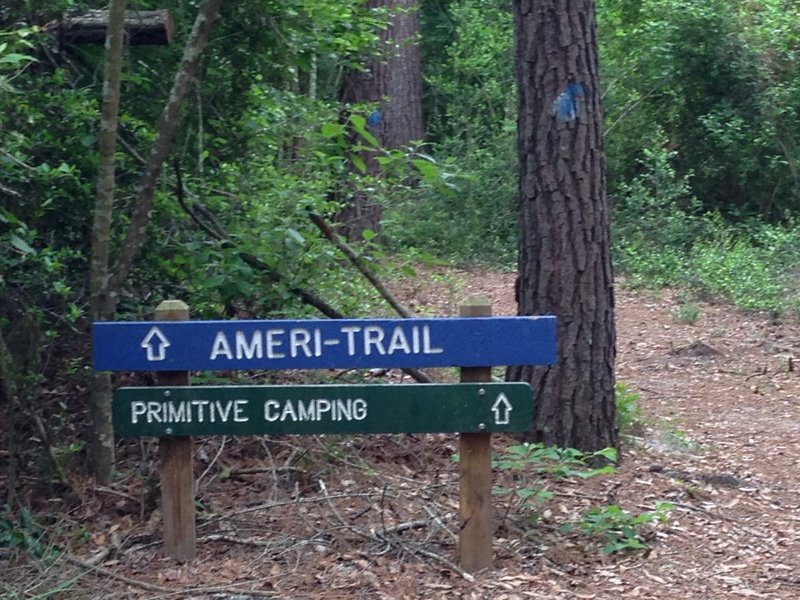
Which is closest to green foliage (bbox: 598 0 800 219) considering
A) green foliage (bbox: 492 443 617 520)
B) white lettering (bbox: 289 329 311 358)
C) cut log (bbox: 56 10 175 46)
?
green foliage (bbox: 492 443 617 520)

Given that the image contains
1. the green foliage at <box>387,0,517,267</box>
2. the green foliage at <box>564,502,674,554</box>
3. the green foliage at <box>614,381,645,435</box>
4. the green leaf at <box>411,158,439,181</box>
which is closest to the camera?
the green foliage at <box>564,502,674,554</box>

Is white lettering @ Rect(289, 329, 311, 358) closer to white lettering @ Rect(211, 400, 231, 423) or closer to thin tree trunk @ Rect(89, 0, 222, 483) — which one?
white lettering @ Rect(211, 400, 231, 423)

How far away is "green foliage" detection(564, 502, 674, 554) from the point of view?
5.42 meters

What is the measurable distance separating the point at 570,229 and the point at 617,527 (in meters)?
1.85

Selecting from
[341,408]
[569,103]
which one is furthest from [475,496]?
[569,103]

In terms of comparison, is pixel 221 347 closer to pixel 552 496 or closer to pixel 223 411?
pixel 223 411

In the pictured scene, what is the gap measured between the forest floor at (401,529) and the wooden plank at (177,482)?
112 millimetres

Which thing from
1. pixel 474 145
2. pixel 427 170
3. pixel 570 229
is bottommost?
pixel 570 229

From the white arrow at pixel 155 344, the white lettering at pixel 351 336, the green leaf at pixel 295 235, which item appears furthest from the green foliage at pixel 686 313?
the white arrow at pixel 155 344

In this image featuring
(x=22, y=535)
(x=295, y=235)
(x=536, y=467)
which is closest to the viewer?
(x=22, y=535)

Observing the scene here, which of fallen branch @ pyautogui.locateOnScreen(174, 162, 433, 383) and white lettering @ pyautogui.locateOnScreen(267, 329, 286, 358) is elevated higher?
fallen branch @ pyautogui.locateOnScreen(174, 162, 433, 383)

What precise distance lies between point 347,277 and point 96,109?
2.10m

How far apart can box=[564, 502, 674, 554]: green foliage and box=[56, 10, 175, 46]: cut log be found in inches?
131

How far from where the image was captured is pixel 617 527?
557 centimetres
